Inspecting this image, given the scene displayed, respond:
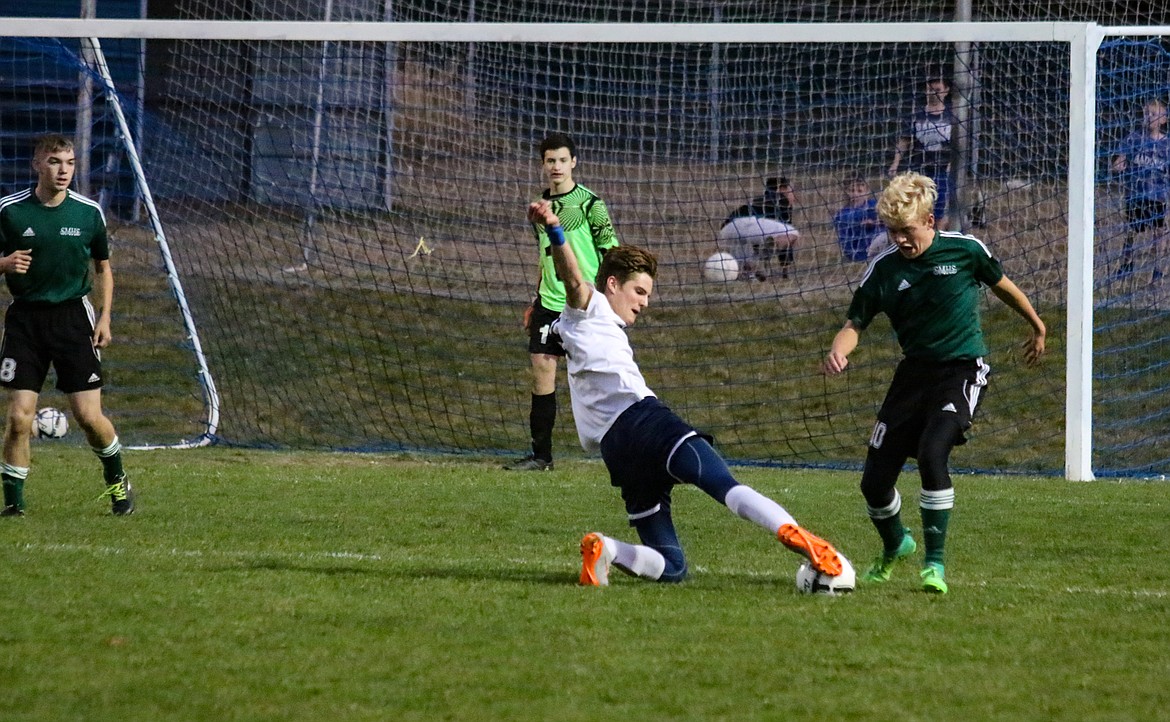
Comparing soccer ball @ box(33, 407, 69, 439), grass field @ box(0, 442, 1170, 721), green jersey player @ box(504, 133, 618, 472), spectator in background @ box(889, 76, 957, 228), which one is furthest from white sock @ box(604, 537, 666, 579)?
soccer ball @ box(33, 407, 69, 439)

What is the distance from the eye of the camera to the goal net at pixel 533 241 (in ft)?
41.4

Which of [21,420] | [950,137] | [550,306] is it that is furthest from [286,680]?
[950,137]

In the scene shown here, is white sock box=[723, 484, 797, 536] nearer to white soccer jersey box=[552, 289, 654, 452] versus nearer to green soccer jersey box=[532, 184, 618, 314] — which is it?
white soccer jersey box=[552, 289, 654, 452]

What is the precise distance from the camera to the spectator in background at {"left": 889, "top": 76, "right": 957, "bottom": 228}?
1203 cm

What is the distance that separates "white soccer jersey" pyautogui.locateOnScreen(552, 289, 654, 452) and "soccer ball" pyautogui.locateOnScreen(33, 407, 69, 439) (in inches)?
276

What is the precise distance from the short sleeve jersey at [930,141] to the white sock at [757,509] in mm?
6433

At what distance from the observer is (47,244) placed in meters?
8.45

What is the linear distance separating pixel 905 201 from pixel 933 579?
1483 millimetres

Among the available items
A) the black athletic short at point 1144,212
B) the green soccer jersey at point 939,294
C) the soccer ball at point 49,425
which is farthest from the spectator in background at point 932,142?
the soccer ball at point 49,425

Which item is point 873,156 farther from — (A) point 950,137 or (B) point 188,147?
(B) point 188,147

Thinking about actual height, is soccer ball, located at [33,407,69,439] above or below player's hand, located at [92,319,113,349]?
below

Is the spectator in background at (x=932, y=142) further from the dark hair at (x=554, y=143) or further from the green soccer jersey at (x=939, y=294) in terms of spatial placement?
the green soccer jersey at (x=939, y=294)

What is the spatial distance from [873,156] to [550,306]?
4.48m

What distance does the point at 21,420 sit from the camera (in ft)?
27.7
